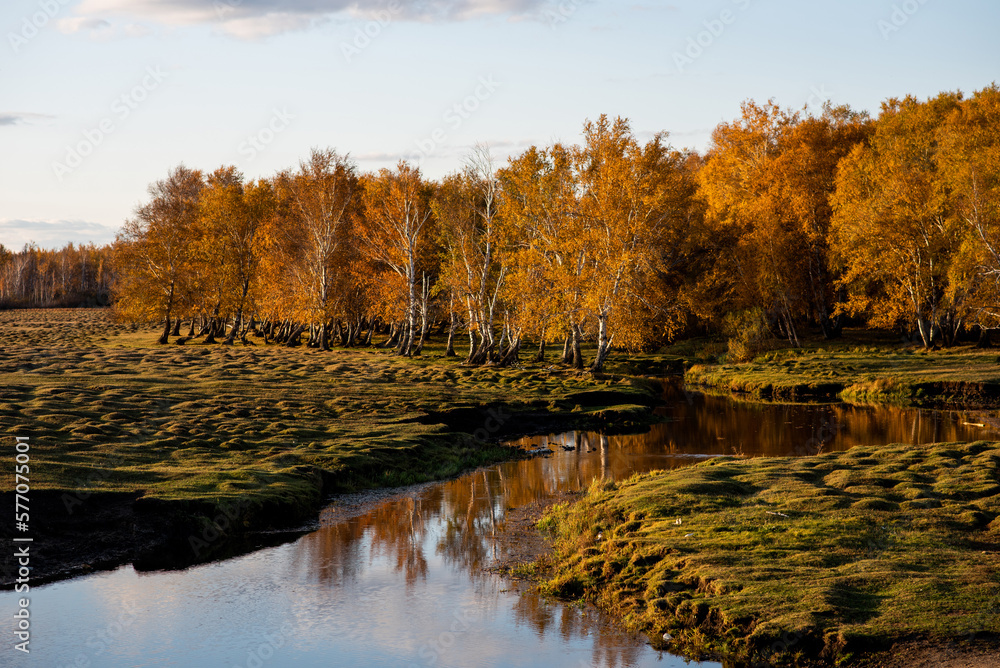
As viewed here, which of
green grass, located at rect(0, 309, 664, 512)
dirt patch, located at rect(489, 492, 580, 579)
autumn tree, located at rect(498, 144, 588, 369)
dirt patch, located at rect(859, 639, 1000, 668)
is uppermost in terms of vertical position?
autumn tree, located at rect(498, 144, 588, 369)

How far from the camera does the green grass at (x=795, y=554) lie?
38.1 feet

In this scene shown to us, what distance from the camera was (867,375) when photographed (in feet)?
144

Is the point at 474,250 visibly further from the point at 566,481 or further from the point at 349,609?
the point at 349,609

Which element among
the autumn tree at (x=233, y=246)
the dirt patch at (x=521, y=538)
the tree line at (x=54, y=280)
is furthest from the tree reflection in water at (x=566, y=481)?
the tree line at (x=54, y=280)

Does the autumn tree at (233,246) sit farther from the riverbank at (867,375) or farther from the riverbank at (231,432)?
the riverbank at (867,375)

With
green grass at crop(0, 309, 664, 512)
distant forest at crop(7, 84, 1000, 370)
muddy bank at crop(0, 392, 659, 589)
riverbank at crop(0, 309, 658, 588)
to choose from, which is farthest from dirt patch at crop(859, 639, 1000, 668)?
distant forest at crop(7, 84, 1000, 370)

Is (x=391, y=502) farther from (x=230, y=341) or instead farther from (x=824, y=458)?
(x=230, y=341)

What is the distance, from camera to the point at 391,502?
22.3 m

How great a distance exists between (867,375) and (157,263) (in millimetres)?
60100

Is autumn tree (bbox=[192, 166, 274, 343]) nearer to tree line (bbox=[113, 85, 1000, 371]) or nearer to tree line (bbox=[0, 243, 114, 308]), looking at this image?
tree line (bbox=[113, 85, 1000, 371])

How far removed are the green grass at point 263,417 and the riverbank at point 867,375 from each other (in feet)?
25.8

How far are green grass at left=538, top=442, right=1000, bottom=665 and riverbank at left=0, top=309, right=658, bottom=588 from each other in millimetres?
7662

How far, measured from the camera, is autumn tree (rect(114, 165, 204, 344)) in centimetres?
7012

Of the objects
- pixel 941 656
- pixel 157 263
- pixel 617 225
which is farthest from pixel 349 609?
pixel 157 263
